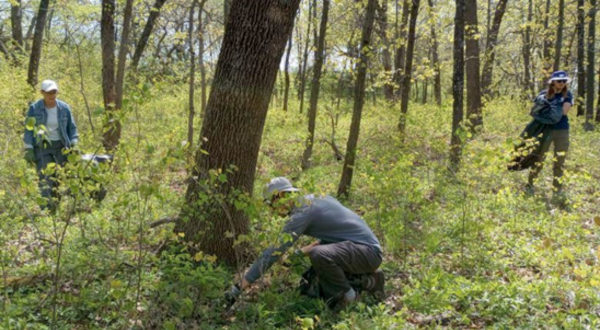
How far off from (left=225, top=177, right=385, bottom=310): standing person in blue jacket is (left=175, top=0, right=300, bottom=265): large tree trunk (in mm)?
555

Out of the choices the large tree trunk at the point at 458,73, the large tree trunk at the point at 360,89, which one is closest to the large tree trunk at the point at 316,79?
the large tree trunk at the point at 360,89

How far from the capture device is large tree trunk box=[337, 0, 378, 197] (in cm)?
578

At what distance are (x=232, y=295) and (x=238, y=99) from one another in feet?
Result: 5.59

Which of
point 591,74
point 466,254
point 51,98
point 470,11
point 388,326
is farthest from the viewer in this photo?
point 591,74

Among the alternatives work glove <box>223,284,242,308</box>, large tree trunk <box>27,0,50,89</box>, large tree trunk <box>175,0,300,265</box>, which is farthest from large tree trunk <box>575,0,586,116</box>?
large tree trunk <box>27,0,50,89</box>

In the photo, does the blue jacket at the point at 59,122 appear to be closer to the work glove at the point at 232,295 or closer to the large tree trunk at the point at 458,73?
the work glove at the point at 232,295

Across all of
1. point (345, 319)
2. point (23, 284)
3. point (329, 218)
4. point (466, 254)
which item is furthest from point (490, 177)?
point (23, 284)

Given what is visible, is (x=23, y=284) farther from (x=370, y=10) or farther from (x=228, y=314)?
(x=370, y=10)

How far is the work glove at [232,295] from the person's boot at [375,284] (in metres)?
1.12

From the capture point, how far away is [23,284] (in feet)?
12.0

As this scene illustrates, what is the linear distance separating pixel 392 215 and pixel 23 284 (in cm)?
392

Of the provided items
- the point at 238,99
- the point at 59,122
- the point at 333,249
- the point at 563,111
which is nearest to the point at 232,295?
the point at 333,249

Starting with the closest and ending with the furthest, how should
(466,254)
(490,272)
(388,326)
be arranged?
(388,326) < (490,272) < (466,254)

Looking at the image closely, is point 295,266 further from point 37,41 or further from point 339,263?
point 37,41
